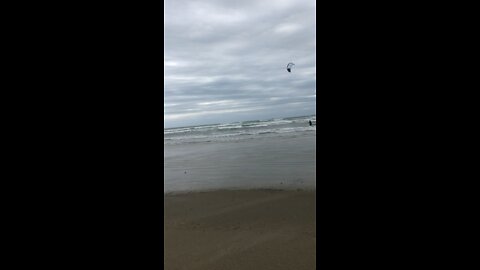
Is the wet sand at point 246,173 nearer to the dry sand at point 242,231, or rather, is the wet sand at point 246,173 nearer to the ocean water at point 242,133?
the dry sand at point 242,231

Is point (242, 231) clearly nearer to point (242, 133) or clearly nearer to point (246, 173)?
point (246, 173)

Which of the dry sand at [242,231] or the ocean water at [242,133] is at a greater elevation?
the ocean water at [242,133]

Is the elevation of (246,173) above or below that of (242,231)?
above

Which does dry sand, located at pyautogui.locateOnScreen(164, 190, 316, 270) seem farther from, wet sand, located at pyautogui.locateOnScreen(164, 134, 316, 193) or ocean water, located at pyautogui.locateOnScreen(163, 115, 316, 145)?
ocean water, located at pyautogui.locateOnScreen(163, 115, 316, 145)

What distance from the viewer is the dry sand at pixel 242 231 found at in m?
2.78

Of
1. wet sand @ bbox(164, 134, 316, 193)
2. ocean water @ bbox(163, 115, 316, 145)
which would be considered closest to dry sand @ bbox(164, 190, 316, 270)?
wet sand @ bbox(164, 134, 316, 193)

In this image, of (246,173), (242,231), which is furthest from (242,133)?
(242,231)

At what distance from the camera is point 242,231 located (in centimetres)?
358

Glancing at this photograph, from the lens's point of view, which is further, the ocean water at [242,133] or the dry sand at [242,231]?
the ocean water at [242,133]

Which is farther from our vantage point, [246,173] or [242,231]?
[246,173]

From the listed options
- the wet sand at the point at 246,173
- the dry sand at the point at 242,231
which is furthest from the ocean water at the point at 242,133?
the dry sand at the point at 242,231

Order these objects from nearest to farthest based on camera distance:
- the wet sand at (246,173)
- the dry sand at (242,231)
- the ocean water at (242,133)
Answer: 1. the dry sand at (242,231)
2. the wet sand at (246,173)
3. the ocean water at (242,133)

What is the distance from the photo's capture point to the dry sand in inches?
109

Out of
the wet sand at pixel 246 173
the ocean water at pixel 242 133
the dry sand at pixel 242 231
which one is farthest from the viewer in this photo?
the ocean water at pixel 242 133
